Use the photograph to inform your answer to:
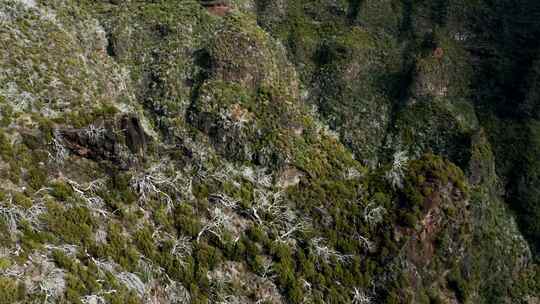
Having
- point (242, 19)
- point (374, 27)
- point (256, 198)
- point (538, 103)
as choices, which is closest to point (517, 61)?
point (538, 103)

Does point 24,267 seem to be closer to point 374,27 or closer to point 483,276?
point 483,276

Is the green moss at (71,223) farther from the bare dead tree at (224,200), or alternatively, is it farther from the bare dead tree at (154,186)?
the bare dead tree at (224,200)

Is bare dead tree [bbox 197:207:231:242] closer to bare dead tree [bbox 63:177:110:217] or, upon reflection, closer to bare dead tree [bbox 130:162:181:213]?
bare dead tree [bbox 130:162:181:213]

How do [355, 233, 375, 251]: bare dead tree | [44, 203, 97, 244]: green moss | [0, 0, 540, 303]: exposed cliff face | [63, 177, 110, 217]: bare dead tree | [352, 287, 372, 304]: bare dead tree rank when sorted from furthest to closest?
[355, 233, 375, 251]: bare dead tree → [352, 287, 372, 304]: bare dead tree → [63, 177, 110, 217]: bare dead tree → [0, 0, 540, 303]: exposed cliff face → [44, 203, 97, 244]: green moss

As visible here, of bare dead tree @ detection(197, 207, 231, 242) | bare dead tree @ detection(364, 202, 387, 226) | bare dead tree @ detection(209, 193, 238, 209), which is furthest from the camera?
bare dead tree @ detection(364, 202, 387, 226)

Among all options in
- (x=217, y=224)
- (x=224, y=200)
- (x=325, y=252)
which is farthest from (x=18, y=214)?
(x=325, y=252)

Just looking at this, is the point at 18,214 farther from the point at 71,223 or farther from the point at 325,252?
the point at 325,252

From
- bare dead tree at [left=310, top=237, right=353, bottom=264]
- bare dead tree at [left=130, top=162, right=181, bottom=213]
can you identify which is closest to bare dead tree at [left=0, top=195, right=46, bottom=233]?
bare dead tree at [left=130, top=162, right=181, bottom=213]

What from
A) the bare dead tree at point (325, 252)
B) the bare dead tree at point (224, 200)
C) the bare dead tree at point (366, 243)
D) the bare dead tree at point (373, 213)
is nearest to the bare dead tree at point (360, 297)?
the bare dead tree at point (325, 252)
